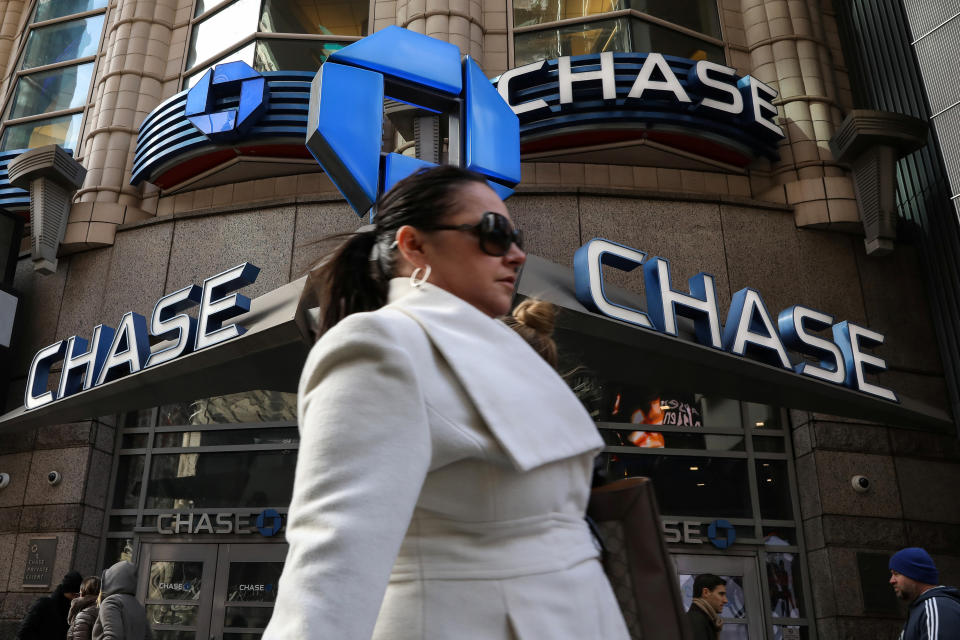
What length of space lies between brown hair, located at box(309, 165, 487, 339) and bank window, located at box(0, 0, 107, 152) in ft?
44.1

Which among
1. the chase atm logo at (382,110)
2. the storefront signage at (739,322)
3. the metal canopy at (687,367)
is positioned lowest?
the metal canopy at (687,367)

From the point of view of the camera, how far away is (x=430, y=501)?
1182mm

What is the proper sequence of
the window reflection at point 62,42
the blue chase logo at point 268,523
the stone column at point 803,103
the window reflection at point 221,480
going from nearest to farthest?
1. the blue chase logo at point 268,523
2. the window reflection at point 221,480
3. the stone column at point 803,103
4. the window reflection at point 62,42

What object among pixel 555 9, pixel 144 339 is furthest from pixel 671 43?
pixel 144 339

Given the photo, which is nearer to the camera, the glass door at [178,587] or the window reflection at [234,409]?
the glass door at [178,587]

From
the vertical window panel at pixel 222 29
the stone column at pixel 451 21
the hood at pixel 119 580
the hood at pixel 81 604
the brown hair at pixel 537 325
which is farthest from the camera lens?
the vertical window panel at pixel 222 29

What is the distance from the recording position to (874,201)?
10117mm

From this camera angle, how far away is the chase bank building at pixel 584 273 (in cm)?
861

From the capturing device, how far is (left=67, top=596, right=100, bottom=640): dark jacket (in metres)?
6.47

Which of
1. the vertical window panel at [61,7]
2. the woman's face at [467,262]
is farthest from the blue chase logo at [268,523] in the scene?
the vertical window panel at [61,7]

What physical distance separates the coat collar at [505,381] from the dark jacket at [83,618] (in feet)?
20.4

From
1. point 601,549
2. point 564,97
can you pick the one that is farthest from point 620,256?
point 601,549

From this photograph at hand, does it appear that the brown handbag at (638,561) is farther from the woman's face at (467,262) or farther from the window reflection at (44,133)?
the window reflection at (44,133)

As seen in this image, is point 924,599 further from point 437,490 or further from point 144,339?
point 144,339
